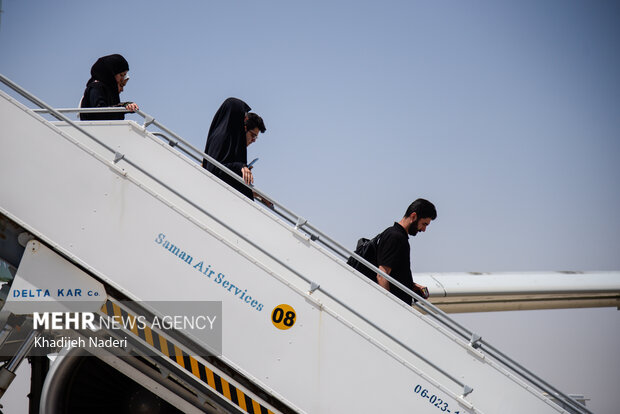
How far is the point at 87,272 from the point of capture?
4.47 meters

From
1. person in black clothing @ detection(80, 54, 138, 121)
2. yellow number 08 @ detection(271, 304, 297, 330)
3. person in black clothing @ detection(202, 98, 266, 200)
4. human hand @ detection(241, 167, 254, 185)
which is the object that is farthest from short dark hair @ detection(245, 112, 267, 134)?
yellow number 08 @ detection(271, 304, 297, 330)

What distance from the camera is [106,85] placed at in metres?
→ 5.69

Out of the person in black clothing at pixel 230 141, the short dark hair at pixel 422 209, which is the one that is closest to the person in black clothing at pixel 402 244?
the short dark hair at pixel 422 209

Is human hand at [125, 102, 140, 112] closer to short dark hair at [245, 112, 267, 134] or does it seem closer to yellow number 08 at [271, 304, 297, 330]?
short dark hair at [245, 112, 267, 134]

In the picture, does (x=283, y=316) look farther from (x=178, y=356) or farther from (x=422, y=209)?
(x=422, y=209)

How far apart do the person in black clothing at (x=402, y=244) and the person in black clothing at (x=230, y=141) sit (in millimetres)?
1407

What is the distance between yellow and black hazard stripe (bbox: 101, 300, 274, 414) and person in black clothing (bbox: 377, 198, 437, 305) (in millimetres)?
1895

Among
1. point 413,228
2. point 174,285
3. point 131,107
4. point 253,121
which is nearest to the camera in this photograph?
point 174,285

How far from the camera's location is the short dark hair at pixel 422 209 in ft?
20.0

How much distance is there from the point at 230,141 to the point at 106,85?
4.19 ft

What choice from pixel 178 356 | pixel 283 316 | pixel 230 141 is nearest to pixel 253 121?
pixel 230 141

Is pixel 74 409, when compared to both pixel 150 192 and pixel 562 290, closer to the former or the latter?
pixel 150 192

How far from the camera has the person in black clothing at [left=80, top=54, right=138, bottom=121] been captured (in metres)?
5.52

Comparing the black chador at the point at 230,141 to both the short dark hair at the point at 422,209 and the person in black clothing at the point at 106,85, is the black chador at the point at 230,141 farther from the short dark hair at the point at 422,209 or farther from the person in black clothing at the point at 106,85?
the short dark hair at the point at 422,209
